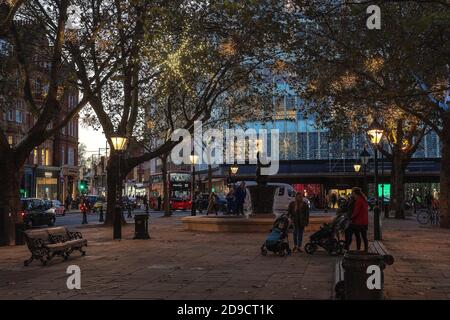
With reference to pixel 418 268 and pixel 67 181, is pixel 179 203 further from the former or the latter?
pixel 418 268

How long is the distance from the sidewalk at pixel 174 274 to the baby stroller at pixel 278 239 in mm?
358

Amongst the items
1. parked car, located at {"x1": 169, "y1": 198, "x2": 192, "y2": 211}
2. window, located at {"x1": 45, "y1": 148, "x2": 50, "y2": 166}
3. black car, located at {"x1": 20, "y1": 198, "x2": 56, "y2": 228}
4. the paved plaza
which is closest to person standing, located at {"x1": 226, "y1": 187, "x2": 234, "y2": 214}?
black car, located at {"x1": 20, "y1": 198, "x2": 56, "y2": 228}

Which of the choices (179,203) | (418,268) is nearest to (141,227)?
(418,268)

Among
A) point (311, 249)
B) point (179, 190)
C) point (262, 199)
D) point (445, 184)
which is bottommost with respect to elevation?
point (311, 249)

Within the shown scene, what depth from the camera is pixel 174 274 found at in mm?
12188

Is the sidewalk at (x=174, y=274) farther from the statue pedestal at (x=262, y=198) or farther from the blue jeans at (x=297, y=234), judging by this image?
the statue pedestal at (x=262, y=198)

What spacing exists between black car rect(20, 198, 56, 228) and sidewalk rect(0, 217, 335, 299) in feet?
37.1

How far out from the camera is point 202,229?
2616 centimetres

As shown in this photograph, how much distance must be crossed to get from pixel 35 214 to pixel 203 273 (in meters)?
19.7

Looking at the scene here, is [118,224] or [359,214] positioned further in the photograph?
[118,224]

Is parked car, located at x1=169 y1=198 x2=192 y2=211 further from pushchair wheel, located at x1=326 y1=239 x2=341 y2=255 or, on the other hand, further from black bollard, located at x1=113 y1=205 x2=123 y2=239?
pushchair wheel, located at x1=326 y1=239 x2=341 y2=255

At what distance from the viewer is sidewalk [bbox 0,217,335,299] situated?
997 cm
